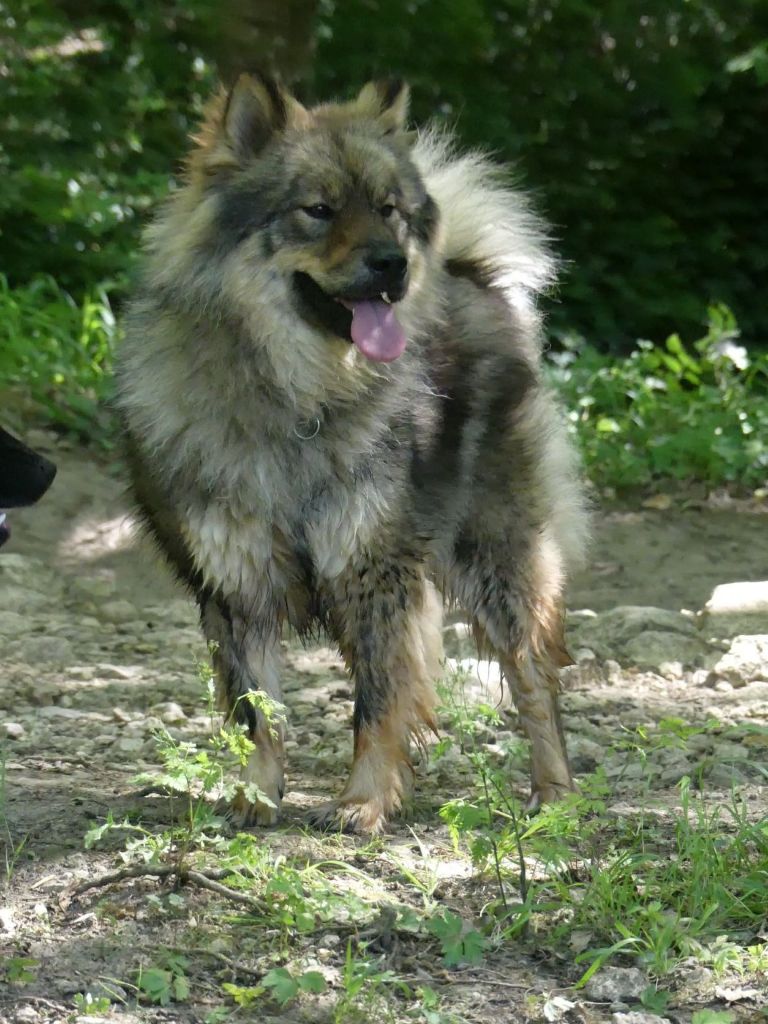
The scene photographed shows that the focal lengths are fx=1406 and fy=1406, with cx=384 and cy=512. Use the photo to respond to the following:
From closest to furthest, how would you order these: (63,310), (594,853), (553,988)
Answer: (553,988) → (594,853) → (63,310)

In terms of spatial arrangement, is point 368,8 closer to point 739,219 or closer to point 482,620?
point 739,219

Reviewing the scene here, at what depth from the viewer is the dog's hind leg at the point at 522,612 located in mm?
4465

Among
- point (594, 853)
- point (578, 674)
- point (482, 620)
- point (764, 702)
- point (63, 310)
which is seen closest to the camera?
point (594, 853)

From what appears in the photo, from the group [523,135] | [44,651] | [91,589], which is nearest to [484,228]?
[44,651]

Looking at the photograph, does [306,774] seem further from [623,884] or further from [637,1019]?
[637,1019]

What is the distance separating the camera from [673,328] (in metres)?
10.1

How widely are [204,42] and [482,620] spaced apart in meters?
6.04

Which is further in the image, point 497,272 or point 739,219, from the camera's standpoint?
point 739,219

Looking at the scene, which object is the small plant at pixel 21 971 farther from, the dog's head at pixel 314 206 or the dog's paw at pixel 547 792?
the dog's head at pixel 314 206

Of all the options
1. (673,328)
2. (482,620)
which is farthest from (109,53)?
(482,620)

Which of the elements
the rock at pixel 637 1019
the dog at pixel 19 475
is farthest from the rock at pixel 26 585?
the rock at pixel 637 1019

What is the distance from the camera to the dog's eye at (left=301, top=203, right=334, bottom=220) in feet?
13.0

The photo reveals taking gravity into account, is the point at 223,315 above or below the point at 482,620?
above

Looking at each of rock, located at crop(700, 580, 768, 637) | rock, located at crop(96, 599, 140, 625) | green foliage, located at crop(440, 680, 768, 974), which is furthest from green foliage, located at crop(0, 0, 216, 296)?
green foliage, located at crop(440, 680, 768, 974)
